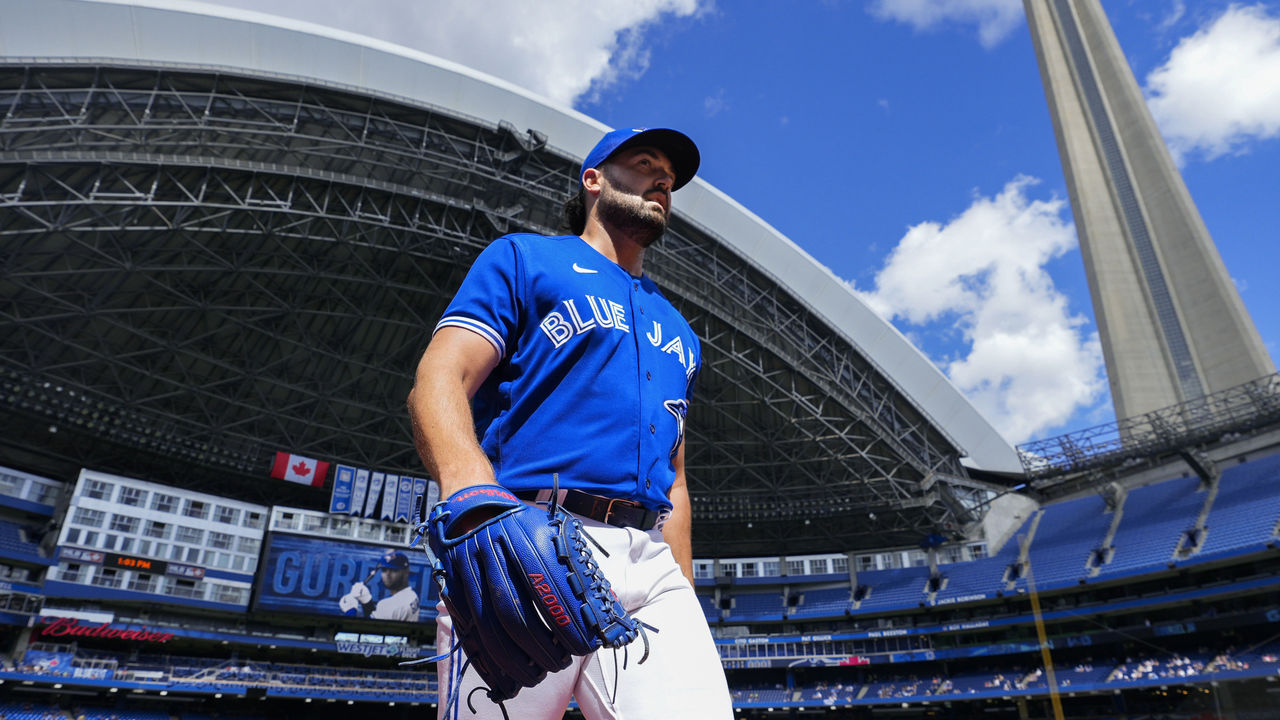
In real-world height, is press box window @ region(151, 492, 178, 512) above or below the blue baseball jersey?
above

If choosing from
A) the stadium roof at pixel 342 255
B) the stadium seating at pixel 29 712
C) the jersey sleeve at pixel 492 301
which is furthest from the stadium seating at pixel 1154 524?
the stadium seating at pixel 29 712

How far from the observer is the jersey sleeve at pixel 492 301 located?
1766mm

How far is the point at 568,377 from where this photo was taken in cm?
185

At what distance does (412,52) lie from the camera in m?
18.5

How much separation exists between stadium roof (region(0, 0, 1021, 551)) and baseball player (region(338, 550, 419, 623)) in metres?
4.64

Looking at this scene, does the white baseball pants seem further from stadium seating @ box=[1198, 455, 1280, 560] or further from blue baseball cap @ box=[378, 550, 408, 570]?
blue baseball cap @ box=[378, 550, 408, 570]

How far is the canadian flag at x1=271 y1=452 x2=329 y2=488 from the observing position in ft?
88.5

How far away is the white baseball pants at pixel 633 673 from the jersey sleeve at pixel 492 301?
506 millimetres

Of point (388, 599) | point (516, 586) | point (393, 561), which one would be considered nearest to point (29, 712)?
point (388, 599)

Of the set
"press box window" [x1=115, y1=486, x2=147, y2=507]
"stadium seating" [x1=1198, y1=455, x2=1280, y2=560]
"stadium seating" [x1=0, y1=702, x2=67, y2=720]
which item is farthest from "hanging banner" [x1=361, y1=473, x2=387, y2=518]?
"stadium seating" [x1=1198, y1=455, x2=1280, y2=560]

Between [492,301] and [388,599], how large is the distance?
31661mm

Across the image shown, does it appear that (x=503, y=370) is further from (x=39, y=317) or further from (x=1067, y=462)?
(x=1067, y=462)

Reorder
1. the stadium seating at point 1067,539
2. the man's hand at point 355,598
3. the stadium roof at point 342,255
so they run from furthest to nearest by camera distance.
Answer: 1. the man's hand at point 355,598
2. the stadium seating at point 1067,539
3. the stadium roof at point 342,255

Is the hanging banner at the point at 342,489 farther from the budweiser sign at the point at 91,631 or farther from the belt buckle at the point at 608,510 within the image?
the belt buckle at the point at 608,510
